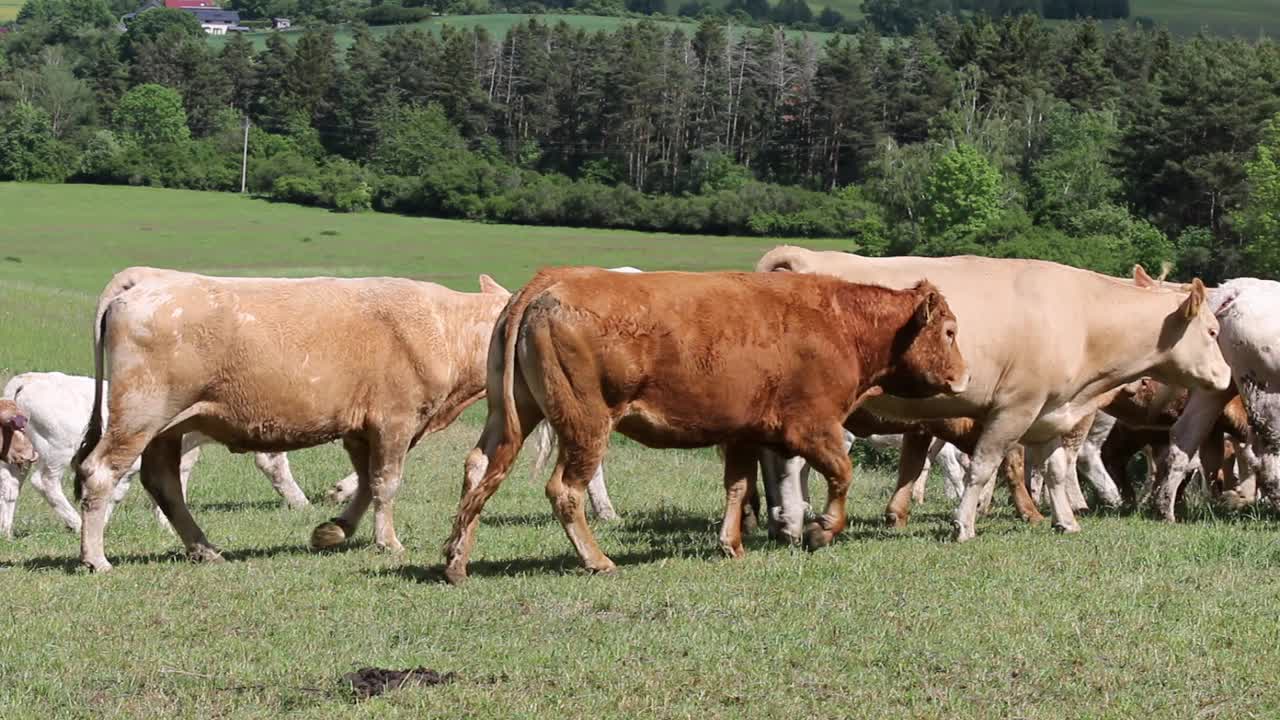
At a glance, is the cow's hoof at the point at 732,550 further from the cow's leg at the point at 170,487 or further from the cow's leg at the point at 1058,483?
the cow's leg at the point at 170,487

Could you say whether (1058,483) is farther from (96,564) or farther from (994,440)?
(96,564)

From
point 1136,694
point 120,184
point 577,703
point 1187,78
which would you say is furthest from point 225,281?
point 120,184

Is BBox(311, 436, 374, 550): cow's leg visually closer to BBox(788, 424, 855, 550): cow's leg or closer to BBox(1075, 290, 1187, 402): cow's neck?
BBox(788, 424, 855, 550): cow's leg

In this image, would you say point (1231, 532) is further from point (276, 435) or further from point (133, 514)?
point (133, 514)

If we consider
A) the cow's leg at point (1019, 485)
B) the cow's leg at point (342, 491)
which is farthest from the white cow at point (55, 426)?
the cow's leg at point (1019, 485)

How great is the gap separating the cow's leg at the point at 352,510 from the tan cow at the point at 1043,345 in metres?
3.94

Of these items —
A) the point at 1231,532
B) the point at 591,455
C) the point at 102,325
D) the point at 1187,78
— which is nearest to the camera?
the point at 591,455

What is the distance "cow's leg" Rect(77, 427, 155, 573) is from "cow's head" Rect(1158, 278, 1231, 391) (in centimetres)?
807

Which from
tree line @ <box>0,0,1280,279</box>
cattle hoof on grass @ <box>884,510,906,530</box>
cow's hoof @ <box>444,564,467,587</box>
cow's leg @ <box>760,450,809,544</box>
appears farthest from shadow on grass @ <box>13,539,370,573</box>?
tree line @ <box>0,0,1280,279</box>

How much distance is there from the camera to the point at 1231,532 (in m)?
13.4

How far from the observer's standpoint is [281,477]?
1778cm

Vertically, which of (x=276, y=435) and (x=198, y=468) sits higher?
(x=276, y=435)

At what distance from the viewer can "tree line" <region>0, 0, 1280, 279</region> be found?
98.8 metres

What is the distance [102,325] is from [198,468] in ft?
30.1
